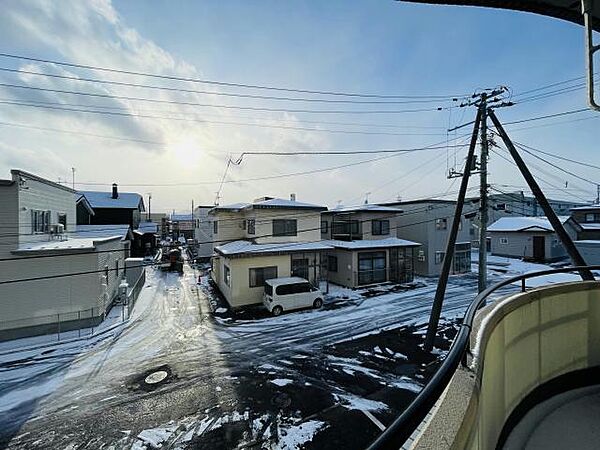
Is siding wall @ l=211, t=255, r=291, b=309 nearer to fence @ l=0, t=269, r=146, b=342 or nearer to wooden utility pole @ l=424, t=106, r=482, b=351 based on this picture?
fence @ l=0, t=269, r=146, b=342

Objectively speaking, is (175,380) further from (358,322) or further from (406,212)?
(406,212)

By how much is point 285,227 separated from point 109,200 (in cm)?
2061

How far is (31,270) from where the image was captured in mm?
10992

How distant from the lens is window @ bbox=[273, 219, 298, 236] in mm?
16656

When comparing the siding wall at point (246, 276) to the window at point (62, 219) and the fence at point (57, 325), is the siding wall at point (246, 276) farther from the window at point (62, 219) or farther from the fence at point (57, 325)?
the window at point (62, 219)

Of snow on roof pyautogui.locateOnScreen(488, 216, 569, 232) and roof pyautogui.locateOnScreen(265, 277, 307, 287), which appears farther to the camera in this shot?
snow on roof pyautogui.locateOnScreen(488, 216, 569, 232)

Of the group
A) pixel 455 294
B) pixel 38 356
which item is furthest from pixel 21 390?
pixel 455 294

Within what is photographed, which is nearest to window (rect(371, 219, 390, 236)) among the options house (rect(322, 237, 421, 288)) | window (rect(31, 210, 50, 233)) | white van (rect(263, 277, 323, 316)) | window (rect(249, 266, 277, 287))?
house (rect(322, 237, 421, 288))

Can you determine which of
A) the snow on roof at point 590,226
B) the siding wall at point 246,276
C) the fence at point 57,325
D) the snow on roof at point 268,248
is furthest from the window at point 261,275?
the snow on roof at point 590,226

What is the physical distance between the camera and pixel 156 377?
804 centimetres

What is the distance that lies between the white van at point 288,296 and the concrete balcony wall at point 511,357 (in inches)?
417

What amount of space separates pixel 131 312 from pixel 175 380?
7337 millimetres

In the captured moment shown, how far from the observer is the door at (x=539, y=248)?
26203 mm

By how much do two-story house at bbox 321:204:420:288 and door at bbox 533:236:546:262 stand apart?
1449 centimetres
